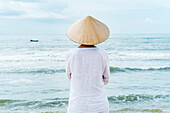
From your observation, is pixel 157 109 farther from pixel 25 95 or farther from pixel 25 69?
pixel 25 69

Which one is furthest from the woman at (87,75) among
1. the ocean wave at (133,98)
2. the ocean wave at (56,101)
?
the ocean wave at (133,98)

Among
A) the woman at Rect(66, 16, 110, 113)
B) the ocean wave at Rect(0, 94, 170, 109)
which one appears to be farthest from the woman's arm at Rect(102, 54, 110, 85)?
the ocean wave at Rect(0, 94, 170, 109)

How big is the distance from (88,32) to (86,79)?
0.42m

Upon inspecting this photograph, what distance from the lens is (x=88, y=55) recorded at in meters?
1.93

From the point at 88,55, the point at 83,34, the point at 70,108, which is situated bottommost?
the point at 70,108

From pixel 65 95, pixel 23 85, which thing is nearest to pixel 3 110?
pixel 65 95

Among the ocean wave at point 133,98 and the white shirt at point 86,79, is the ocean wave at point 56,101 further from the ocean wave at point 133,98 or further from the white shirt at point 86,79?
the white shirt at point 86,79

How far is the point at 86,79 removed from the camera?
1940mm

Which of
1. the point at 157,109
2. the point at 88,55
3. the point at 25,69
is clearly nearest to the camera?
the point at 88,55

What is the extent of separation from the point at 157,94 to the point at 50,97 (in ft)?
10.9

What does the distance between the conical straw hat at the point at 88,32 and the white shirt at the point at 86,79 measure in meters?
0.10

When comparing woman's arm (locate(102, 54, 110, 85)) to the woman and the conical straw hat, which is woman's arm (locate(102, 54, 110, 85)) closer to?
the woman

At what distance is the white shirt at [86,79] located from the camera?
1.93 metres

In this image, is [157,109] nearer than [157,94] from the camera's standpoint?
Yes
